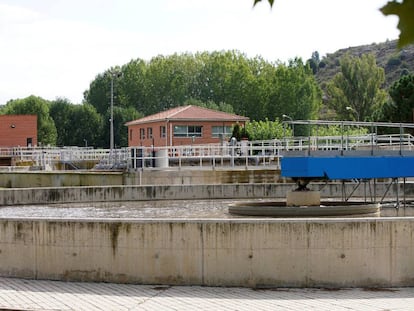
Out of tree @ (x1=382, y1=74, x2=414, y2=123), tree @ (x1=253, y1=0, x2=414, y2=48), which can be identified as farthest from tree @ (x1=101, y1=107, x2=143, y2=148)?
tree @ (x1=253, y1=0, x2=414, y2=48)

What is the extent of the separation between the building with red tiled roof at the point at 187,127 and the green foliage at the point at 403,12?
65.9m

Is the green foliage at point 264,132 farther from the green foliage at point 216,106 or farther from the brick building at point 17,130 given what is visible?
the green foliage at point 216,106

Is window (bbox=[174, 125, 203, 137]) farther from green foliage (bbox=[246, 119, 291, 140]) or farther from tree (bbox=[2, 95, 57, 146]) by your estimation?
tree (bbox=[2, 95, 57, 146])

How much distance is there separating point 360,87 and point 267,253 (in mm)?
91061

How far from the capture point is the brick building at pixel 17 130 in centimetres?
8069

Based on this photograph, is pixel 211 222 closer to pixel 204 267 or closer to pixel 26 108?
pixel 204 267

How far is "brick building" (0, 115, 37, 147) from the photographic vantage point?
265 ft

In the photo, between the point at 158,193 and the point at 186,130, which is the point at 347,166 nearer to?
the point at 158,193

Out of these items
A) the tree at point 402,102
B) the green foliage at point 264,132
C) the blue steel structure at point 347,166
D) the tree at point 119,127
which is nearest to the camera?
the blue steel structure at point 347,166

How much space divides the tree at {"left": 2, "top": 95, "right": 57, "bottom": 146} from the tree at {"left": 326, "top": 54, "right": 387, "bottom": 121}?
40.4 meters

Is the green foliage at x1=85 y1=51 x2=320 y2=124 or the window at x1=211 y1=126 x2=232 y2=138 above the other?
the green foliage at x1=85 y1=51 x2=320 y2=124

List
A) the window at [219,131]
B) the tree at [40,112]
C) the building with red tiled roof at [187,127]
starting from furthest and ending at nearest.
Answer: the tree at [40,112], the window at [219,131], the building with red tiled roof at [187,127]

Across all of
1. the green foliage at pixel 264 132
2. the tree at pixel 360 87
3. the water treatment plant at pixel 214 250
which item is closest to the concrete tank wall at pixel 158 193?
the water treatment plant at pixel 214 250

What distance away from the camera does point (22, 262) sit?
13359 mm
